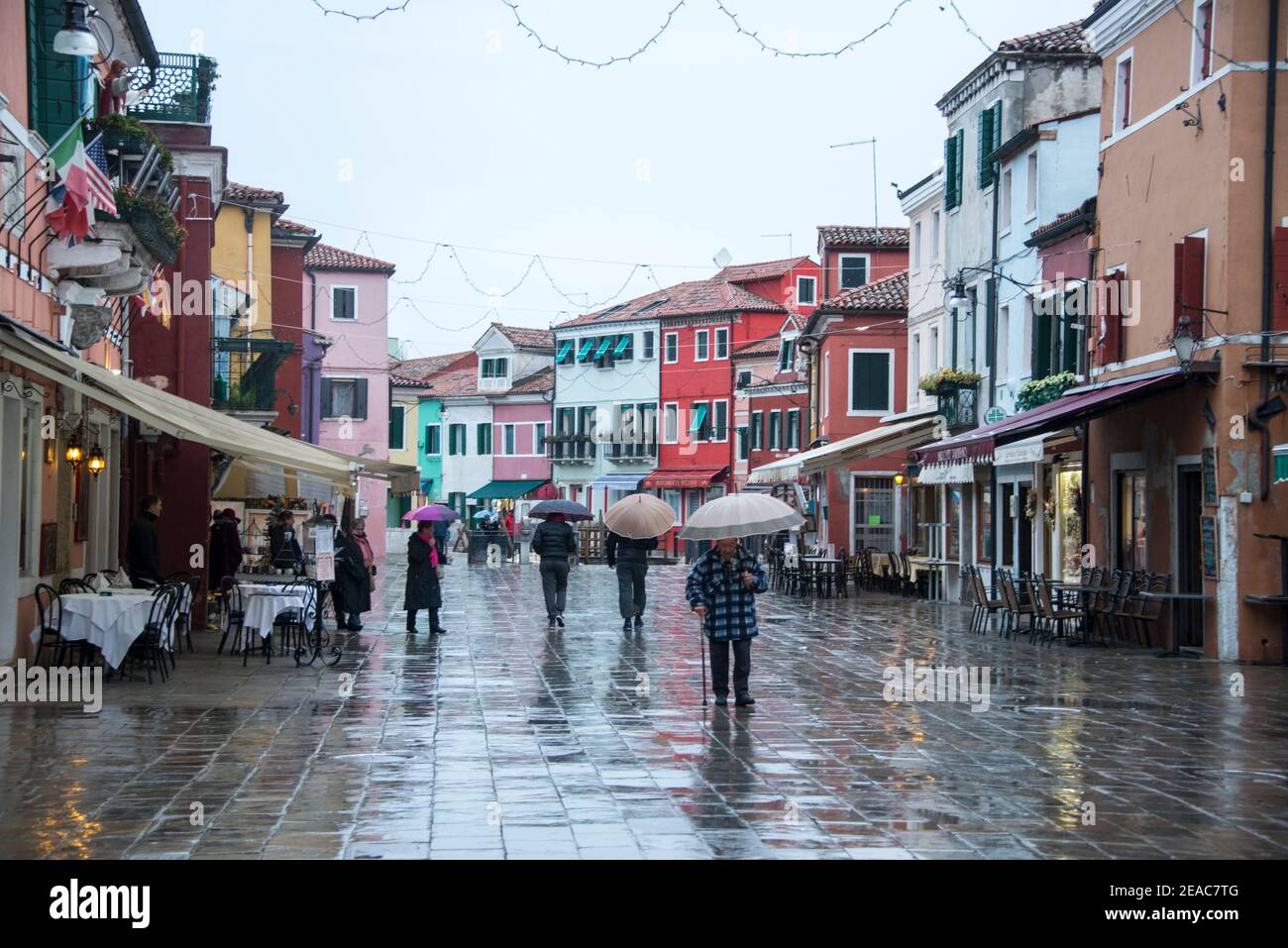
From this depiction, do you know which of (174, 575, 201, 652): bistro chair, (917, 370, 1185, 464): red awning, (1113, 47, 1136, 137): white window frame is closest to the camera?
(174, 575, 201, 652): bistro chair

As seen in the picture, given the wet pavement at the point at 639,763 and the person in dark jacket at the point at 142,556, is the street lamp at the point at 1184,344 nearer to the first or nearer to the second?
the wet pavement at the point at 639,763

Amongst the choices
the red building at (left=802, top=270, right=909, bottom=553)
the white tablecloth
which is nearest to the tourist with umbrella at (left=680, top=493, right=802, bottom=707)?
the white tablecloth

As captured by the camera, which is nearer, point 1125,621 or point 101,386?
point 101,386

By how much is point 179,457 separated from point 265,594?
211 inches

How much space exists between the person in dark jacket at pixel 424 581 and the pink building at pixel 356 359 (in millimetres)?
35052

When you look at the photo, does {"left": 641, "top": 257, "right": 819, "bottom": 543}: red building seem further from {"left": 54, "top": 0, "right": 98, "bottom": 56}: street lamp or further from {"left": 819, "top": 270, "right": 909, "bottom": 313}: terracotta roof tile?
{"left": 54, "top": 0, "right": 98, "bottom": 56}: street lamp

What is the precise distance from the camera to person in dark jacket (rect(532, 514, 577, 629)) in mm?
22891

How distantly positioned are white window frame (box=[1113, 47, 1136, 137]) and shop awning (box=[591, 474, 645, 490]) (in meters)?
45.8

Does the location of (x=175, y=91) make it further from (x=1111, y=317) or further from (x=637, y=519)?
(x=1111, y=317)

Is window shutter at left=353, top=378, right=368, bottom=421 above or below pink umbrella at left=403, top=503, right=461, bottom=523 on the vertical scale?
above
